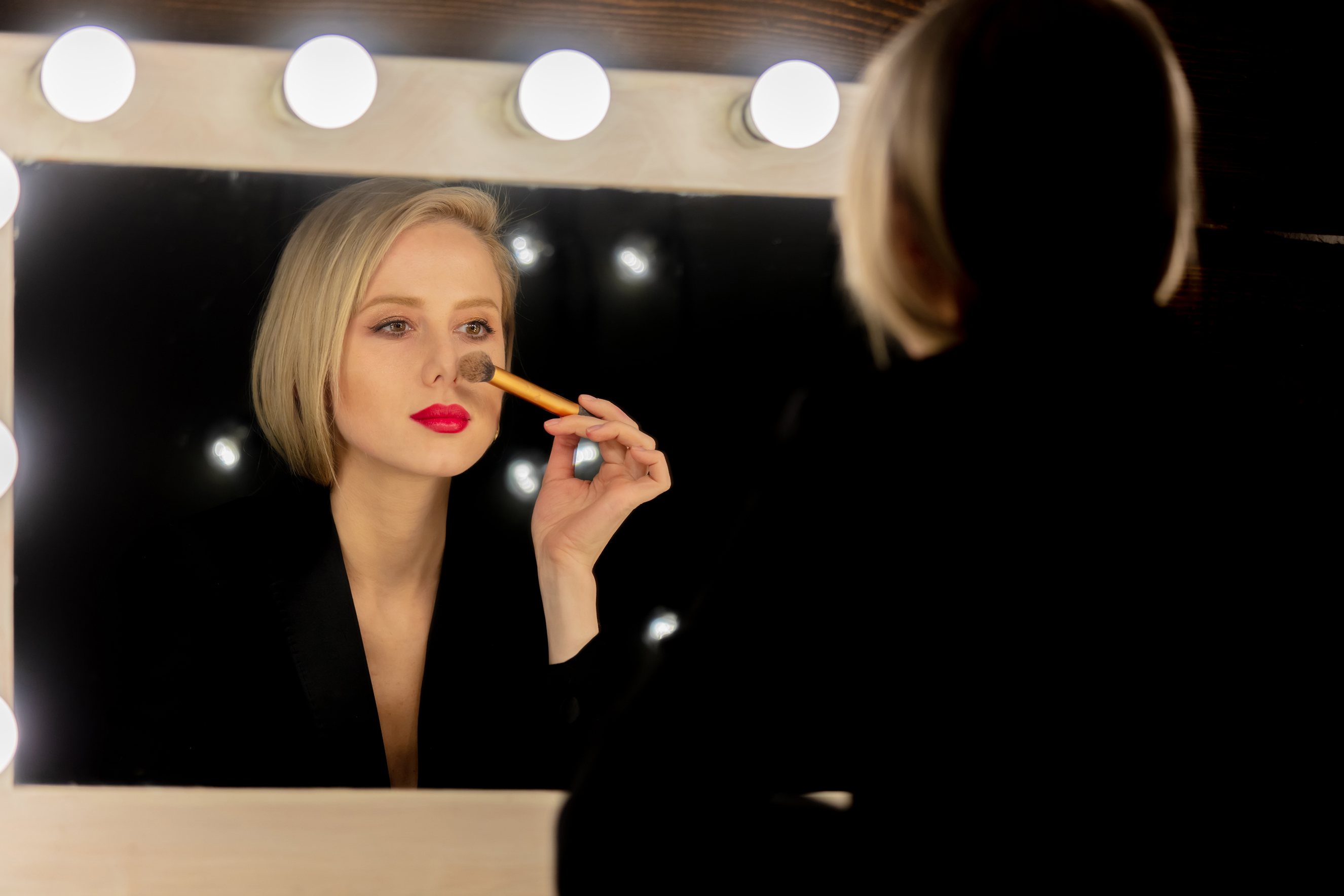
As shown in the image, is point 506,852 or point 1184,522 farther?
point 506,852

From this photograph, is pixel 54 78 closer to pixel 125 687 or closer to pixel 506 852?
pixel 125 687

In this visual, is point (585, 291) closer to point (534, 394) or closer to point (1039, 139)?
point (534, 394)

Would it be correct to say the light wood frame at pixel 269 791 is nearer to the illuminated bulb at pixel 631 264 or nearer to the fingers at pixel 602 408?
the illuminated bulb at pixel 631 264

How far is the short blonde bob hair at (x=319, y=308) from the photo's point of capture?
2.21ft

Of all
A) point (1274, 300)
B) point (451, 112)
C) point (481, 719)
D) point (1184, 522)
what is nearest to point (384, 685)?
point (481, 719)

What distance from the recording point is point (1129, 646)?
0.35 metres

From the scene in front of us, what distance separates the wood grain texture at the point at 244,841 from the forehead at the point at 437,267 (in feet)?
1.25

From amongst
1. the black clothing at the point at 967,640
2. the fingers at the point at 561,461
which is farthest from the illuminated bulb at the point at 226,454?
the black clothing at the point at 967,640

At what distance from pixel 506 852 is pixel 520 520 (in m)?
0.26

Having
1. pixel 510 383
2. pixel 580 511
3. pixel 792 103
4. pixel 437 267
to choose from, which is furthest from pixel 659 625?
pixel 792 103

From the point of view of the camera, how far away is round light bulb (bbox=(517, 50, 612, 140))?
2.29 feet

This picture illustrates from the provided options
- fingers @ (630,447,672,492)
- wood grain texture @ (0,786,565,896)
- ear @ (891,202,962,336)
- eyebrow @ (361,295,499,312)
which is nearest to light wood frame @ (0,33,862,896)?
wood grain texture @ (0,786,565,896)

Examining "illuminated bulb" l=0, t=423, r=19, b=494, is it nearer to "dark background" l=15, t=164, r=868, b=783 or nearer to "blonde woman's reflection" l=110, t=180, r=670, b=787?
"dark background" l=15, t=164, r=868, b=783

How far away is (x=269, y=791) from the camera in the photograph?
0.69 m
